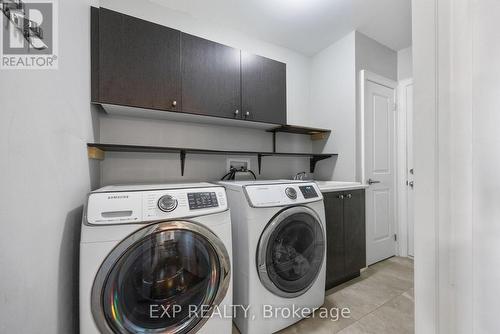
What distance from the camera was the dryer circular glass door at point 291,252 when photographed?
4.21 feet

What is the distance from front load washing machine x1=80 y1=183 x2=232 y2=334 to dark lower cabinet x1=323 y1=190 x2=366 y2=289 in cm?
103

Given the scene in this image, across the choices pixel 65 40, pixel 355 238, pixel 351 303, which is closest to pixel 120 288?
pixel 65 40

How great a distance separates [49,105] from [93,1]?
1049mm

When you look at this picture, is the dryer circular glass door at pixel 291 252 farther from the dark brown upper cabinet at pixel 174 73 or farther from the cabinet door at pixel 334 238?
the dark brown upper cabinet at pixel 174 73

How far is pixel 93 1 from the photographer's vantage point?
4.54 ft

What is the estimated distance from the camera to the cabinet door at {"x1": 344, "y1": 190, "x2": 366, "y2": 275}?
1919mm

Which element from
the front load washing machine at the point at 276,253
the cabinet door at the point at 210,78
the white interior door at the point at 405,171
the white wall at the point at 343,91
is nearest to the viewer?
the front load washing machine at the point at 276,253

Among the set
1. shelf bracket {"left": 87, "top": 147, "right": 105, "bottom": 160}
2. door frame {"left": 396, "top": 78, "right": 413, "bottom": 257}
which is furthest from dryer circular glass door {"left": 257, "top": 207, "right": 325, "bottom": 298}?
door frame {"left": 396, "top": 78, "right": 413, "bottom": 257}

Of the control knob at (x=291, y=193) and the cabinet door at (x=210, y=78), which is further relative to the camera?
the cabinet door at (x=210, y=78)

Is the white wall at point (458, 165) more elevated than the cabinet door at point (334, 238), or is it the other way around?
the white wall at point (458, 165)

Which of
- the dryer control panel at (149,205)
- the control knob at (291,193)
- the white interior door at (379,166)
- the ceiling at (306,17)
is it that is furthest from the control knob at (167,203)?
the white interior door at (379,166)

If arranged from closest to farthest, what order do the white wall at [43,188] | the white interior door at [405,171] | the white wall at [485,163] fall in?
1. the white wall at [485,163]
2. the white wall at [43,188]
3. the white interior door at [405,171]

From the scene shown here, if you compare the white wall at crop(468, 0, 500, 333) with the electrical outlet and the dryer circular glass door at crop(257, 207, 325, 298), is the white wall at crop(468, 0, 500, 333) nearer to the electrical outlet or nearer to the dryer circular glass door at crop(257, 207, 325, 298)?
the dryer circular glass door at crop(257, 207, 325, 298)

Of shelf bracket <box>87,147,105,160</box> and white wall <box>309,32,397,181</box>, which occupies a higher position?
white wall <box>309,32,397,181</box>
